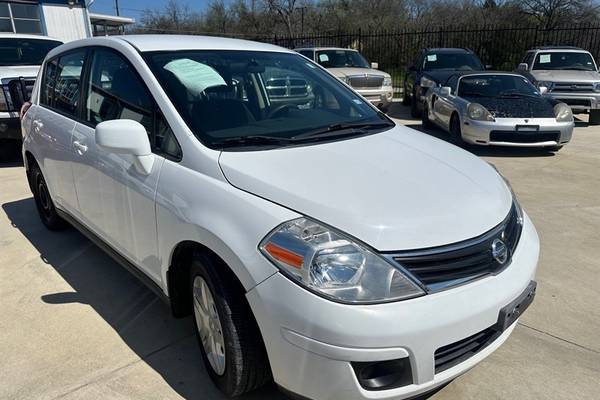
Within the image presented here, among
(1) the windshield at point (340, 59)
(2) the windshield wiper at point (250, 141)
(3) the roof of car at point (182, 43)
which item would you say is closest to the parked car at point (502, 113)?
(1) the windshield at point (340, 59)

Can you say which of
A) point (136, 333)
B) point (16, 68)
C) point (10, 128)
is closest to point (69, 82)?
point (136, 333)

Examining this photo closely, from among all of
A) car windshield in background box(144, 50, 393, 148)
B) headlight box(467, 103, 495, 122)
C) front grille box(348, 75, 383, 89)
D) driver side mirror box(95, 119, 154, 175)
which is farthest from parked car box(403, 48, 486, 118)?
driver side mirror box(95, 119, 154, 175)

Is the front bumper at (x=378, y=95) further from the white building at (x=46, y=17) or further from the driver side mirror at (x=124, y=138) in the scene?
the white building at (x=46, y=17)

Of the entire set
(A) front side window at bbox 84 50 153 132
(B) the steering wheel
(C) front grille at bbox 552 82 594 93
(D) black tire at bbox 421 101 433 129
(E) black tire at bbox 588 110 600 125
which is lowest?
(E) black tire at bbox 588 110 600 125

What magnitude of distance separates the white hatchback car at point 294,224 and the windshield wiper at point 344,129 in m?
0.01

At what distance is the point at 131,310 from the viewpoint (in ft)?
10.4

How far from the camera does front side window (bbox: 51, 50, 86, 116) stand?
136 inches

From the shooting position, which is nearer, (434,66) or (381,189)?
(381,189)

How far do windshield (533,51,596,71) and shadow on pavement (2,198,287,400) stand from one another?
10.9 metres

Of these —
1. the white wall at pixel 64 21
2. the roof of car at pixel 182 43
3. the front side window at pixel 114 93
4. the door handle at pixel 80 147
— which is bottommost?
the door handle at pixel 80 147

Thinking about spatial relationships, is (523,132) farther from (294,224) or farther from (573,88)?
(294,224)

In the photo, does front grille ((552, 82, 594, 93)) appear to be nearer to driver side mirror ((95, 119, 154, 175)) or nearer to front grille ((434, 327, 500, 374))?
front grille ((434, 327, 500, 374))

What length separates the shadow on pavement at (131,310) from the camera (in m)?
2.51

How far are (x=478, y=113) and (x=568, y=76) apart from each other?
4395 millimetres
